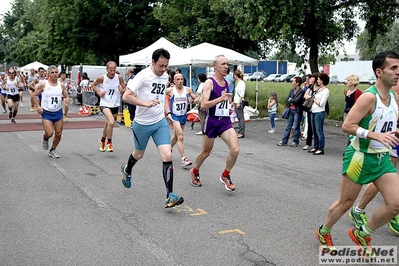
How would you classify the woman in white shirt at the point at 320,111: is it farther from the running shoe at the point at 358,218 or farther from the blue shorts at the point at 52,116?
the blue shorts at the point at 52,116

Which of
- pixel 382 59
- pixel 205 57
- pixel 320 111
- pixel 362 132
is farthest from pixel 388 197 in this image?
pixel 205 57

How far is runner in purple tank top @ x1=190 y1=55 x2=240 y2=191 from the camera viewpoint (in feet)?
21.7

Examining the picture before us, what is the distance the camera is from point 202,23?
23.7m

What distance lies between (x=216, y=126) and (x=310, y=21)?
38.3ft

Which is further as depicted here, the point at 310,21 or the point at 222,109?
the point at 310,21

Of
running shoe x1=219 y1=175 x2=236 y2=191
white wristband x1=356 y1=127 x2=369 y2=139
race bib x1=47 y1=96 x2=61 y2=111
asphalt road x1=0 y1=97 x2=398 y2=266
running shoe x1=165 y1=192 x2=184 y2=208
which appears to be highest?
white wristband x1=356 y1=127 x2=369 y2=139

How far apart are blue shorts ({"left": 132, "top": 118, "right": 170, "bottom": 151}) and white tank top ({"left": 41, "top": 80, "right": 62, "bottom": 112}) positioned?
12.6ft

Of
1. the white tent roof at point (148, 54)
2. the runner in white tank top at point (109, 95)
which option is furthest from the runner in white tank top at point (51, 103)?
the white tent roof at point (148, 54)

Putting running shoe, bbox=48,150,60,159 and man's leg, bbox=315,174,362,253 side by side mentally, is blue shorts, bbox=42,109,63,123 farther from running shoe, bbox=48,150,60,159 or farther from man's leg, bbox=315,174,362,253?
man's leg, bbox=315,174,362,253

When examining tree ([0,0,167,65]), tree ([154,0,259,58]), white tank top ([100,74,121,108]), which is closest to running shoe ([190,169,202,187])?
white tank top ([100,74,121,108])

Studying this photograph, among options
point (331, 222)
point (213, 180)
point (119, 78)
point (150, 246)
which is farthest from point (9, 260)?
point (119, 78)

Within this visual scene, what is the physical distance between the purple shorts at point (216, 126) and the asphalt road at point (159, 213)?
88 centimetres

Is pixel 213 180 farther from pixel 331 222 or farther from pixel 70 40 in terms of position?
pixel 70 40

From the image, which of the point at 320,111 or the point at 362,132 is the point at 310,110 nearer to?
the point at 320,111
